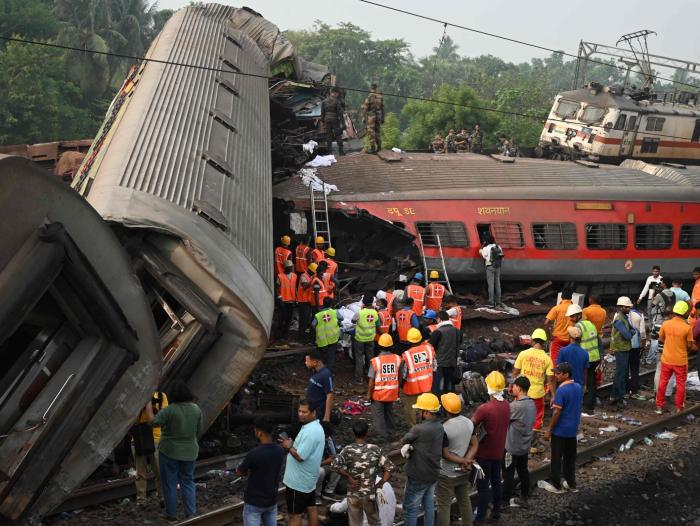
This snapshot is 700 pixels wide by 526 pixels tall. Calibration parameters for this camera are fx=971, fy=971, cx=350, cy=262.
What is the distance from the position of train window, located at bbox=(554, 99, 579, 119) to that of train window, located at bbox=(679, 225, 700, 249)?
653 cm

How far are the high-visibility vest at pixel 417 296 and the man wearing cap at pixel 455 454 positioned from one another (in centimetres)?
649

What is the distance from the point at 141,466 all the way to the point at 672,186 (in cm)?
1583

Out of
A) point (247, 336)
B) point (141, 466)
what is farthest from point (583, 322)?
point (141, 466)

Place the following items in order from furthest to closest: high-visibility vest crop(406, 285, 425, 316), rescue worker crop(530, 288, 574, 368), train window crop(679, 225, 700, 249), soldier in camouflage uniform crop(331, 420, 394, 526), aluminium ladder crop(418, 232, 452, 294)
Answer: train window crop(679, 225, 700, 249)
aluminium ladder crop(418, 232, 452, 294)
high-visibility vest crop(406, 285, 425, 316)
rescue worker crop(530, 288, 574, 368)
soldier in camouflage uniform crop(331, 420, 394, 526)

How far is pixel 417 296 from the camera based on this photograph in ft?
49.4

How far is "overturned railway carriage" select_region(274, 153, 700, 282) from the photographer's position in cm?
1830

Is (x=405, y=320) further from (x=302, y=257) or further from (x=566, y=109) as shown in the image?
(x=566, y=109)

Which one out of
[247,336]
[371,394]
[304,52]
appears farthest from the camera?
[304,52]

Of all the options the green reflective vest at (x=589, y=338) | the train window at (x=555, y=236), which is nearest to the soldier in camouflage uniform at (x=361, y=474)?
the green reflective vest at (x=589, y=338)

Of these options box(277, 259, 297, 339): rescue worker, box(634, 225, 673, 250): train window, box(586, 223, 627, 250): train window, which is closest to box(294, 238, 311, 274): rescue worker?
box(277, 259, 297, 339): rescue worker

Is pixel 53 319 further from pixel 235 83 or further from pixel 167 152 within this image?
pixel 235 83

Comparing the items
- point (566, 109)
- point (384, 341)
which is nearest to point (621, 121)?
point (566, 109)

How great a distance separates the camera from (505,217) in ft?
62.4

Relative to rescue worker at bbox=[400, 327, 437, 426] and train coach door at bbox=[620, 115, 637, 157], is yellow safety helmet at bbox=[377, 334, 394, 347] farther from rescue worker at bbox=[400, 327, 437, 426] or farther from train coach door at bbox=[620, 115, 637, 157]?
train coach door at bbox=[620, 115, 637, 157]
